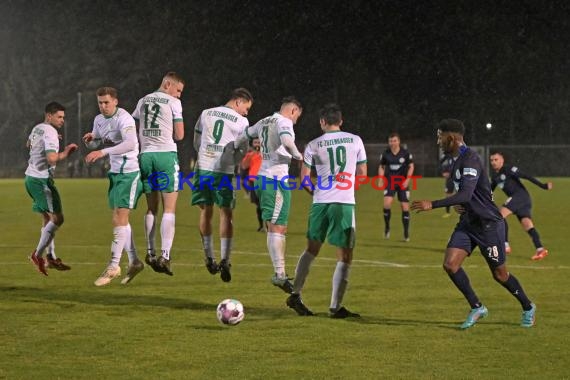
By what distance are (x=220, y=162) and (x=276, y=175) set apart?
1336 millimetres

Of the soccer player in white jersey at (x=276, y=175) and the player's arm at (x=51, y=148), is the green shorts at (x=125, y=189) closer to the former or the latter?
the player's arm at (x=51, y=148)

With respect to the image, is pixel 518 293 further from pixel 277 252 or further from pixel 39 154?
pixel 39 154

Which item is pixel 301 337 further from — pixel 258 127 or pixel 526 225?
pixel 526 225

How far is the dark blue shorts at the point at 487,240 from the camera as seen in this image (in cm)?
941

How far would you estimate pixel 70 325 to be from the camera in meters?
9.61

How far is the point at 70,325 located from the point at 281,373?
306 centimetres

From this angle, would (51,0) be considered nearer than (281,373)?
No

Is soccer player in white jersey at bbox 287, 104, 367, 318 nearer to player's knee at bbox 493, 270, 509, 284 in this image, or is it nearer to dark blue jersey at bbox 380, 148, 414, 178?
player's knee at bbox 493, 270, 509, 284

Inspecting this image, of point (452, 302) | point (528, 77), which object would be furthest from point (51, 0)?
point (452, 302)

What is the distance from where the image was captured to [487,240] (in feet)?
30.9

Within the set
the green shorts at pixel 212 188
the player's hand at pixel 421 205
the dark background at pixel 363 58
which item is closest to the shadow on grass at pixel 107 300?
the green shorts at pixel 212 188

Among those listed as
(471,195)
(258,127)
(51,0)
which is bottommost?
(471,195)

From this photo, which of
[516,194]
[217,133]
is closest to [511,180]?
[516,194]

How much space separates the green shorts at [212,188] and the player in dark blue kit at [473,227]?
400 centimetres
